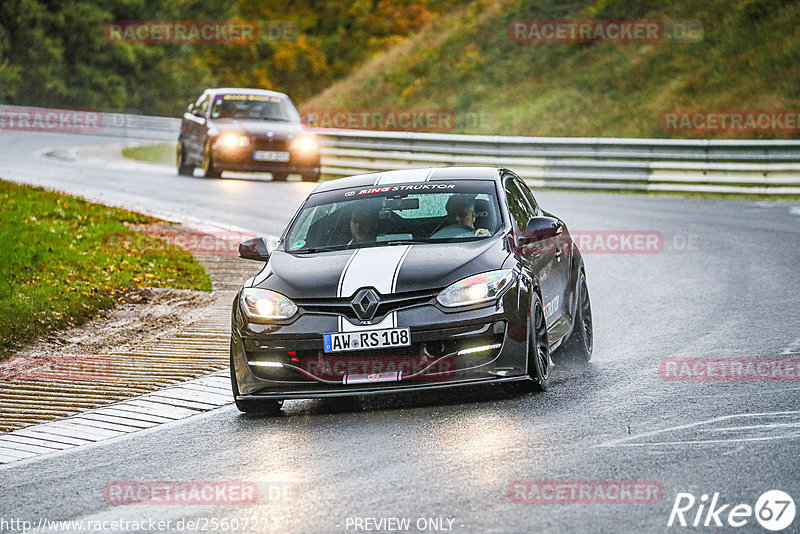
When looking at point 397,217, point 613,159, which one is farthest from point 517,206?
point 613,159

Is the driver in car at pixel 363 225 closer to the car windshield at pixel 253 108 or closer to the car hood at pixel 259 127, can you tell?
the car hood at pixel 259 127

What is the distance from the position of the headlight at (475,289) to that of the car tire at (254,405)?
1.31 m

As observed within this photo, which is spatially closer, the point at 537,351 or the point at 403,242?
the point at 537,351

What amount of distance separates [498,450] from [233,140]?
63.8ft

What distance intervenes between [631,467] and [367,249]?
293 cm

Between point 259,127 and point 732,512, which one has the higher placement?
point 732,512

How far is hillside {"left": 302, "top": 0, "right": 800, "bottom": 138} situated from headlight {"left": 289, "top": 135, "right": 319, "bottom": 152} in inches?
375

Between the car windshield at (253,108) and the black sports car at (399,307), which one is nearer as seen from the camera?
the black sports car at (399,307)

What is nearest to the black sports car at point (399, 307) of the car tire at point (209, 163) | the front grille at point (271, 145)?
the front grille at point (271, 145)

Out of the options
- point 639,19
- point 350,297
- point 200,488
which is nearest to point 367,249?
point 350,297

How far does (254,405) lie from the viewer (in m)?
8.52

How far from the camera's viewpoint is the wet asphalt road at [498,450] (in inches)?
231

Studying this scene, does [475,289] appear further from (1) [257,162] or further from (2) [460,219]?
(1) [257,162]

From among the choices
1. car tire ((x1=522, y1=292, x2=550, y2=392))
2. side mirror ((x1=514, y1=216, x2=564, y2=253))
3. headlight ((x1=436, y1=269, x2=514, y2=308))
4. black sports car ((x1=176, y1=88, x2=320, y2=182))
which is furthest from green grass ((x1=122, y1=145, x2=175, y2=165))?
headlight ((x1=436, y1=269, x2=514, y2=308))
